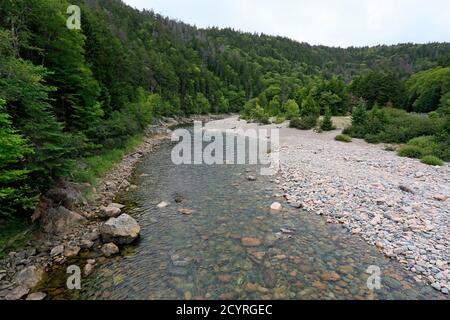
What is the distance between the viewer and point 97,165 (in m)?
Answer: 14.0

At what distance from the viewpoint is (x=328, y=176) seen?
508 inches

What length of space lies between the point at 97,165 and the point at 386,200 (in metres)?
14.4

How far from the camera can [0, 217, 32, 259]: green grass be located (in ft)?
21.7

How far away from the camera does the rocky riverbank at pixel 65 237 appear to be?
594 cm

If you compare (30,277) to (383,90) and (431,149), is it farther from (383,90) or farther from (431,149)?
(383,90)

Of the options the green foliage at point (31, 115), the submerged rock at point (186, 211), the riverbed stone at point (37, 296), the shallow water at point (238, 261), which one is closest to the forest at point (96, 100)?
the green foliage at point (31, 115)

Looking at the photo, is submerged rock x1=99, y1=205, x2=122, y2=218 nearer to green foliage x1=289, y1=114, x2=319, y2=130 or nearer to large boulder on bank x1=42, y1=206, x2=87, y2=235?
large boulder on bank x1=42, y1=206, x2=87, y2=235

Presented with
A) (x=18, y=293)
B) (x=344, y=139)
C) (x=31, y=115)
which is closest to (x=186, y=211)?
(x=18, y=293)

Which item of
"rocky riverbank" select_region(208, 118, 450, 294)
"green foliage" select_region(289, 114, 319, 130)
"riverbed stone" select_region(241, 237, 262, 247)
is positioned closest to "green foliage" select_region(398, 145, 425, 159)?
"rocky riverbank" select_region(208, 118, 450, 294)

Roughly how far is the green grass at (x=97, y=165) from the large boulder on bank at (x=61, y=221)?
211cm

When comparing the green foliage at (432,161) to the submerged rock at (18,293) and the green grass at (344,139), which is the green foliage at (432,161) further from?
the submerged rock at (18,293)

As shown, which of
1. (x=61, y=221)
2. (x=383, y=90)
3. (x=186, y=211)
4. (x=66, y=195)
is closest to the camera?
(x=61, y=221)

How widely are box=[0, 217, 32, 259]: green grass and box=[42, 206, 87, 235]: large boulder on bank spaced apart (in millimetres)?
481
